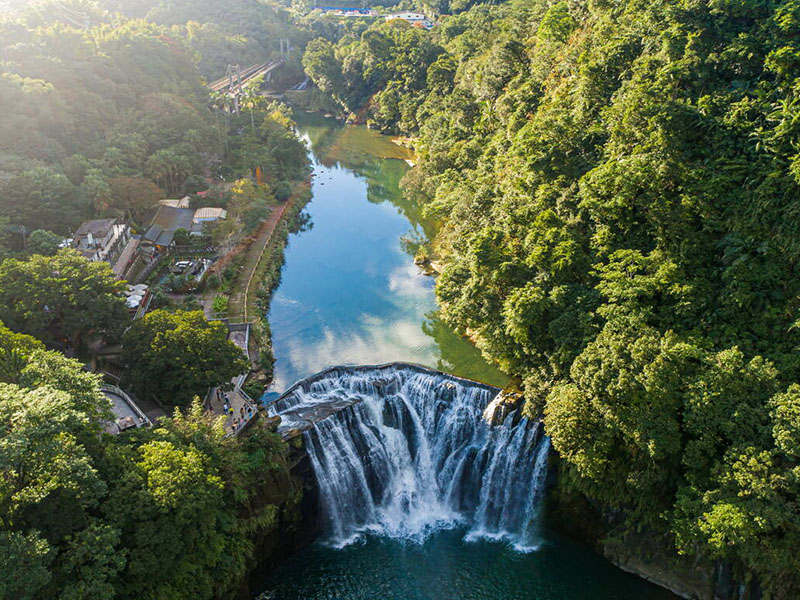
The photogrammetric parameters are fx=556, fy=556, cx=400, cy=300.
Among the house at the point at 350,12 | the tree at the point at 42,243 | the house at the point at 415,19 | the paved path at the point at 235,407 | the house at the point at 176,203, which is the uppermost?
the house at the point at 350,12

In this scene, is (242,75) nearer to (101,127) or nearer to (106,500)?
(101,127)

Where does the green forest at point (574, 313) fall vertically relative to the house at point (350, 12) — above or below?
below

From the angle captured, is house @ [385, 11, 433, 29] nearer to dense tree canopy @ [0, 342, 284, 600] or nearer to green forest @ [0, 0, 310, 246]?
green forest @ [0, 0, 310, 246]

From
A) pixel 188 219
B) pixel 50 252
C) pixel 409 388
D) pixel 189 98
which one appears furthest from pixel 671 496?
pixel 189 98

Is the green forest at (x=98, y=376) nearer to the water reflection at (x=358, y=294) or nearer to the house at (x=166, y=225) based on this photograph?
the house at (x=166, y=225)

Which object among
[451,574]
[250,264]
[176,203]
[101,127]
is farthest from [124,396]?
[101,127]

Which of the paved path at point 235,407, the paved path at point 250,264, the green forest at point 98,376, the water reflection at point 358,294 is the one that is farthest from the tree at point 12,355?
the paved path at point 250,264

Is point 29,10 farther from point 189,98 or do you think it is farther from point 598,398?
point 598,398
